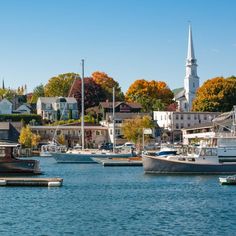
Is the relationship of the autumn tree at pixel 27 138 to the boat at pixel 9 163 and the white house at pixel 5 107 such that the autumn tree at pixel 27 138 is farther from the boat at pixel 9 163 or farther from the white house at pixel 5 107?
the boat at pixel 9 163

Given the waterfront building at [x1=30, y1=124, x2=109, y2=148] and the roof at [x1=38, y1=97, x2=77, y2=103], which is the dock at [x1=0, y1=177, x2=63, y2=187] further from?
the roof at [x1=38, y1=97, x2=77, y2=103]

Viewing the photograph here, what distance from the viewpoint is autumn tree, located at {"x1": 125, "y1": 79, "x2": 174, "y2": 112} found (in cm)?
17025

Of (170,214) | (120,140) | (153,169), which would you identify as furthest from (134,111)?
(170,214)

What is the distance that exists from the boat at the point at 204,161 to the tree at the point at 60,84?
118264 mm

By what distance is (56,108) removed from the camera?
16938 cm

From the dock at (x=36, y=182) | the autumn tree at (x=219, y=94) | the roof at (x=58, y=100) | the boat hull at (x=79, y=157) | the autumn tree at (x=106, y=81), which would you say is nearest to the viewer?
the dock at (x=36, y=182)

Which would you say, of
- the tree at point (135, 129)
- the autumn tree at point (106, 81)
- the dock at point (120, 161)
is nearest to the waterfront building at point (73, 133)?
the tree at point (135, 129)

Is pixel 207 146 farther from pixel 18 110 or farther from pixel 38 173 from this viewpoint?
pixel 18 110

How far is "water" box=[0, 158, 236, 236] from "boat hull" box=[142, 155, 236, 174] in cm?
307

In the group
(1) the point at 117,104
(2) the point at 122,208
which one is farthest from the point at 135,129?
(2) the point at 122,208

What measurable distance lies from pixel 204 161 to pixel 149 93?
360 feet

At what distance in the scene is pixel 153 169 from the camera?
68.8m

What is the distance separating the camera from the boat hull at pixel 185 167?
66875mm

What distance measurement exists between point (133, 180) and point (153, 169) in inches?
185
